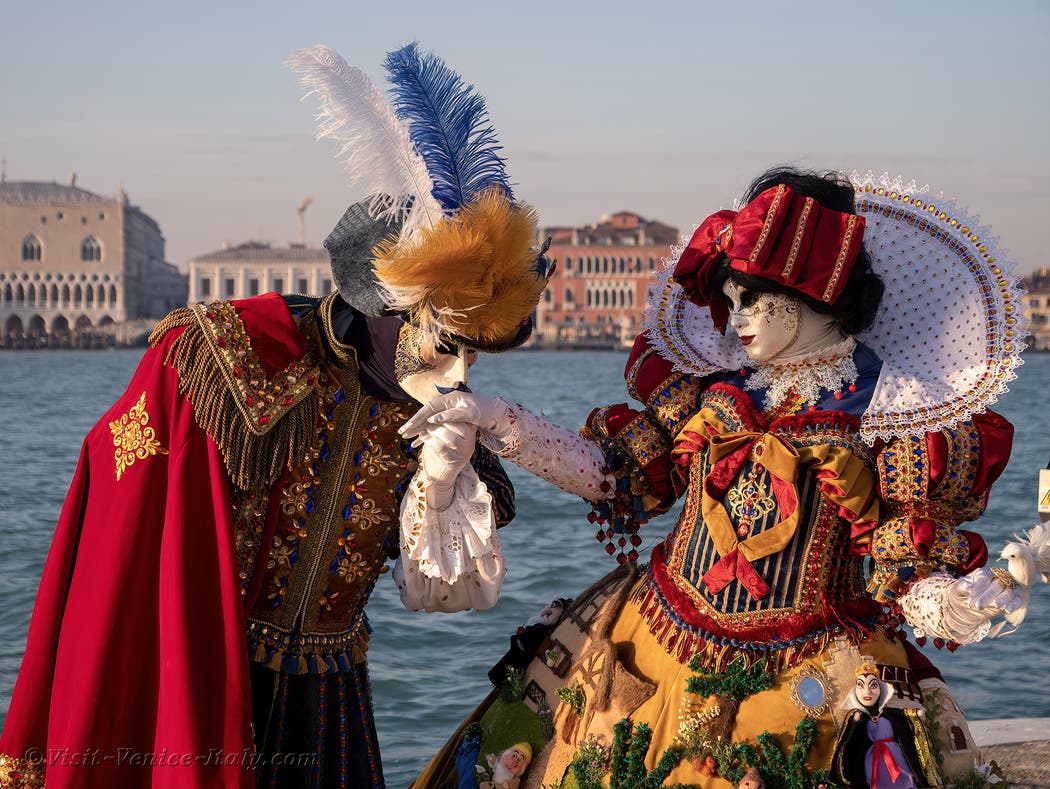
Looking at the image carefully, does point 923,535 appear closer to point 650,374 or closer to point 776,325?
point 776,325

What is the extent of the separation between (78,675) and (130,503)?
348 mm

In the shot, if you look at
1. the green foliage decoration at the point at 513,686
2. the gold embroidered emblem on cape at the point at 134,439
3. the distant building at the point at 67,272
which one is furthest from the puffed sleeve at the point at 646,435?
the distant building at the point at 67,272

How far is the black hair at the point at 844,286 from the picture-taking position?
113 inches

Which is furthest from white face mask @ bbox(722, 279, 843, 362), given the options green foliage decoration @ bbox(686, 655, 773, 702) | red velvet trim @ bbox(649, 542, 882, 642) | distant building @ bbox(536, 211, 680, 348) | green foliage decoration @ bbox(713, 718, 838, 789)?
distant building @ bbox(536, 211, 680, 348)

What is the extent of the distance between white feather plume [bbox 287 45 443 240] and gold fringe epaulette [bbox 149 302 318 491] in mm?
392

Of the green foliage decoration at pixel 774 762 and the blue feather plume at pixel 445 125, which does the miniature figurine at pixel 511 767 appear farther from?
the blue feather plume at pixel 445 125

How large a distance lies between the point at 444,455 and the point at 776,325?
76cm

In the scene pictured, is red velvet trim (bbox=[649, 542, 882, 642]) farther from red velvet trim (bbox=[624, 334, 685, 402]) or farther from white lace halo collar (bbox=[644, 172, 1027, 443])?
red velvet trim (bbox=[624, 334, 685, 402])

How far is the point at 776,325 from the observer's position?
290 cm

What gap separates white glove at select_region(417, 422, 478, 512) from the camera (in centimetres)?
270

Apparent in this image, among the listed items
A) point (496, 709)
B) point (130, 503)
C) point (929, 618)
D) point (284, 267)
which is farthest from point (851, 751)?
point (284, 267)

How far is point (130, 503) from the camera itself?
2746mm

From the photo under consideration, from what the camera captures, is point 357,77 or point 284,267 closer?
point 357,77

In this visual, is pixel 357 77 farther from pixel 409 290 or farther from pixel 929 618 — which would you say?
pixel 929 618
